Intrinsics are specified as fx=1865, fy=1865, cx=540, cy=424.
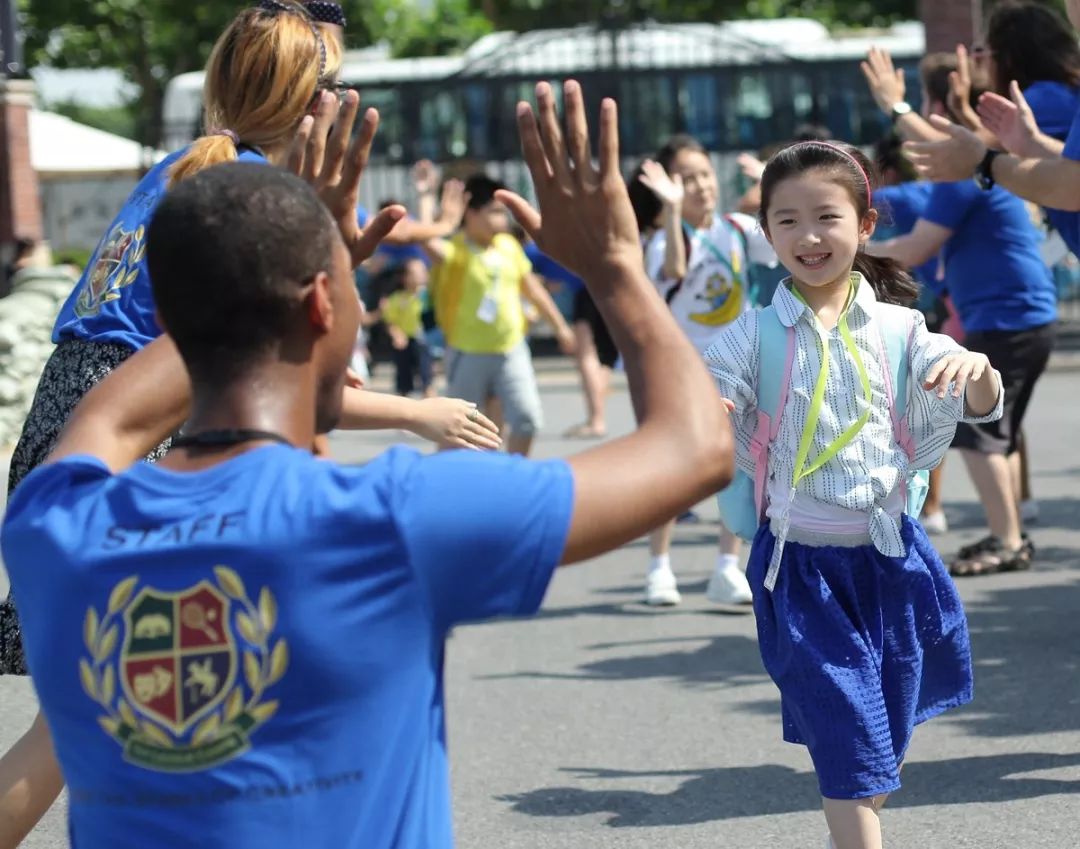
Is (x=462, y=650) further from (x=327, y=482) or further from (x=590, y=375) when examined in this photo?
(x=590, y=375)

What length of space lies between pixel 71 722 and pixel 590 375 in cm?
1251

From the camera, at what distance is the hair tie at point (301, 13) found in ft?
12.6

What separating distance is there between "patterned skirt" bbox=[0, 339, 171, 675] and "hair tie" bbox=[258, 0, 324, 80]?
2.33 feet

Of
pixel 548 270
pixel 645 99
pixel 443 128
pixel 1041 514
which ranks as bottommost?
pixel 1041 514

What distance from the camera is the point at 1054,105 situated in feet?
21.1

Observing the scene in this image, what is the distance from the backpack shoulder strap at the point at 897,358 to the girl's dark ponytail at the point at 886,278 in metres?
0.28

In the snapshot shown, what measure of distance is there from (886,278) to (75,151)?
2761 centimetres

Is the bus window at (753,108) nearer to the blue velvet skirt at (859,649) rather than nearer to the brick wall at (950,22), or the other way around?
the brick wall at (950,22)

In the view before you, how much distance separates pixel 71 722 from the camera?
2072 millimetres

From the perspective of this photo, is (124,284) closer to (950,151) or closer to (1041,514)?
(950,151)

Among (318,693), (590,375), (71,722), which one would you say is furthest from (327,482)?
(590,375)

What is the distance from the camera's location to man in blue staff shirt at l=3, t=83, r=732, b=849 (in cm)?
198

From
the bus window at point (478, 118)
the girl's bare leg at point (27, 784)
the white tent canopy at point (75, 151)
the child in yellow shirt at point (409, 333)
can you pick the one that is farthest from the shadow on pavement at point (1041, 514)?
the white tent canopy at point (75, 151)

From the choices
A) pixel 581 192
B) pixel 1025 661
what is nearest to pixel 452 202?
pixel 1025 661
